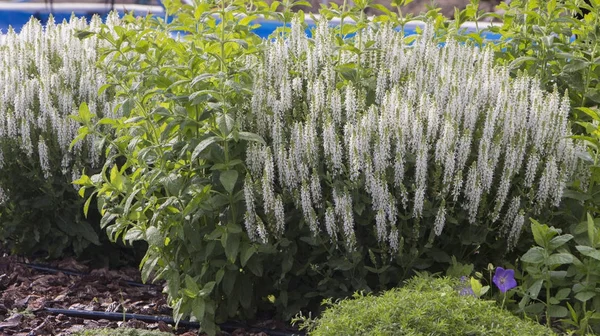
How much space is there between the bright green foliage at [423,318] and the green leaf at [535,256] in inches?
20.1

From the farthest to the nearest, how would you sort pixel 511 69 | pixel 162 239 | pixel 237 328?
pixel 511 69
pixel 237 328
pixel 162 239

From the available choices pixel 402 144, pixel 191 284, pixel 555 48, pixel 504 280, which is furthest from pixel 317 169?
pixel 555 48

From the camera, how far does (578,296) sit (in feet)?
12.5

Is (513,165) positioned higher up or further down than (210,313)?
higher up

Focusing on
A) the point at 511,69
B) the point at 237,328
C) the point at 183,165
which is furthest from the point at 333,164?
the point at 511,69

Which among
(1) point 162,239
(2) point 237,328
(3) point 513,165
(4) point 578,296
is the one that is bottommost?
(2) point 237,328

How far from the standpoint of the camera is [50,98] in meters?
5.25

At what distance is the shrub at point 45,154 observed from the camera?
16.7 feet

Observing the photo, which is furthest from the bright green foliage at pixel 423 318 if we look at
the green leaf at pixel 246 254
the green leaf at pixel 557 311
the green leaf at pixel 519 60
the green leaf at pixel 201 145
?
the green leaf at pixel 519 60

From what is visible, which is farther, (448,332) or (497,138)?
(497,138)

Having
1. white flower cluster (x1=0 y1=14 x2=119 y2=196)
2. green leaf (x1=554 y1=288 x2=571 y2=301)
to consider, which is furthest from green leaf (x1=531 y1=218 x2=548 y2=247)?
white flower cluster (x1=0 y1=14 x2=119 y2=196)

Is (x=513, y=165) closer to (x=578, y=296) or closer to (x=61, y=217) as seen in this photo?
(x=578, y=296)

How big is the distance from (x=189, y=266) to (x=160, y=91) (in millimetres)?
899

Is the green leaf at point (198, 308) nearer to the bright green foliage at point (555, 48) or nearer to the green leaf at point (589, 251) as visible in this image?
the green leaf at point (589, 251)
